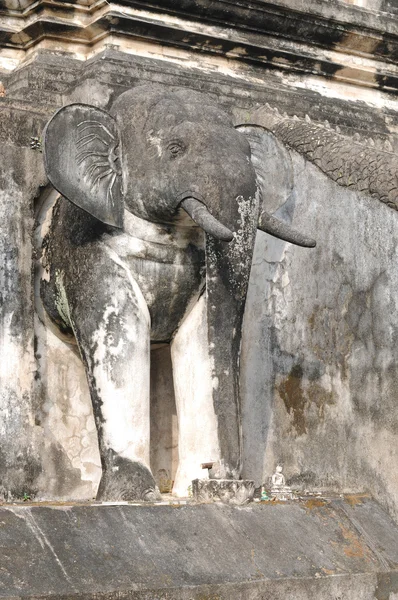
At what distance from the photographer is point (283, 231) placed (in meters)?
7.30

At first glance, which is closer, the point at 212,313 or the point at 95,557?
the point at 95,557

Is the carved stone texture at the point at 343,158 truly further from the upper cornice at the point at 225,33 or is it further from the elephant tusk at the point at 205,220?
the elephant tusk at the point at 205,220

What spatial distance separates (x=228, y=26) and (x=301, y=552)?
3072 mm

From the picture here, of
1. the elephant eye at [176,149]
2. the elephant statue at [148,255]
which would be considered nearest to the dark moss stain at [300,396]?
the elephant statue at [148,255]

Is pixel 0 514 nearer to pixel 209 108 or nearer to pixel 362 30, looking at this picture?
pixel 209 108

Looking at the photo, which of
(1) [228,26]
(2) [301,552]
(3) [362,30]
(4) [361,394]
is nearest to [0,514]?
(2) [301,552]

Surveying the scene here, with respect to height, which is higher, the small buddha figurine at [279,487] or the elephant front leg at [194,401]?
the elephant front leg at [194,401]

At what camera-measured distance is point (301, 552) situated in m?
7.02

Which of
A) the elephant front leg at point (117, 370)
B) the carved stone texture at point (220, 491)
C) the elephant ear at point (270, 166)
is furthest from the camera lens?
the elephant ear at point (270, 166)

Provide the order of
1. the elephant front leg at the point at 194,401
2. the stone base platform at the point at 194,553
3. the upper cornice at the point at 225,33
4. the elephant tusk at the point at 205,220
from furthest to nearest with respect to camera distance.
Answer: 1. the upper cornice at the point at 225,33
2. the elephant front leg at the point at 194,401
3. the elephant tusk at the point at 205,220
4. the stone base platform at the point at 194,553

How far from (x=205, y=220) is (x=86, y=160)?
72cm

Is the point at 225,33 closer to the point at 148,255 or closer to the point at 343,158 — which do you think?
the point at 343,158

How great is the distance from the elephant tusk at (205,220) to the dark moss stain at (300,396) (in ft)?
4.83

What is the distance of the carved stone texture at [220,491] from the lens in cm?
706
